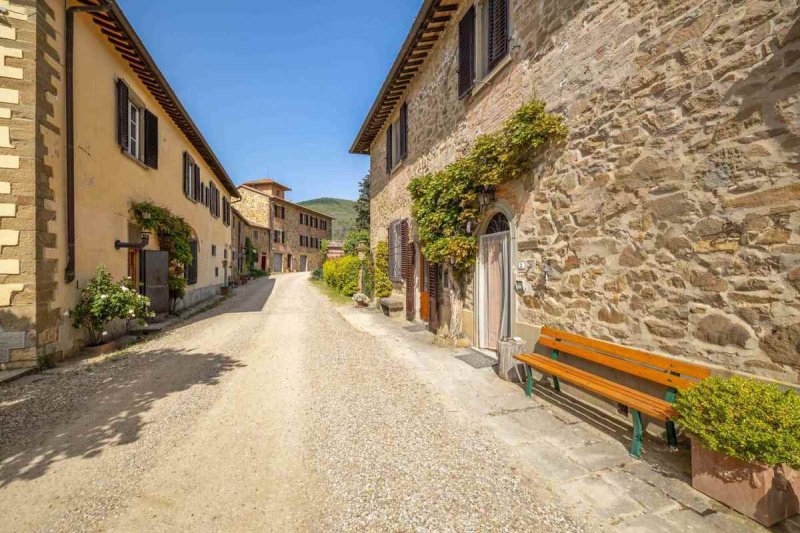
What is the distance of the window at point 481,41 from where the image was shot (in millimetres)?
6156

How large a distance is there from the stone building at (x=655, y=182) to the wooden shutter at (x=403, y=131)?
4.29 meters

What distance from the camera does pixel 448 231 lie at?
6977 millimetres

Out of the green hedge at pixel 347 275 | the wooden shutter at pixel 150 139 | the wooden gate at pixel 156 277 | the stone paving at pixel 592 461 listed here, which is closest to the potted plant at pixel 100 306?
the wooden gate at pixel 156 277

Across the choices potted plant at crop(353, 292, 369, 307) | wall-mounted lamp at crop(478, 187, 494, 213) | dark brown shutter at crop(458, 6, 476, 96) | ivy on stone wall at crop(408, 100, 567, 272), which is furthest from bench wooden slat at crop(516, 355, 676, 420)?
potted plant at crop(353, 292, 369, 307)

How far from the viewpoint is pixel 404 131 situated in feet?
35.8

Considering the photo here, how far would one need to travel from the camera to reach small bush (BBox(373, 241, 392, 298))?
12.4 m

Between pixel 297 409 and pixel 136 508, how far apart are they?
1793mm

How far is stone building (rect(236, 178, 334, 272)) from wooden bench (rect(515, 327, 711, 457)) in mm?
32511

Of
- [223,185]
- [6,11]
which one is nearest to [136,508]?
[6,11]

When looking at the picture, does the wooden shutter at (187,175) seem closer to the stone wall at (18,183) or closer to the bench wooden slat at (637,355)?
the stone wall at (18,183)

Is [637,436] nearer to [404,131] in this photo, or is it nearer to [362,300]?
[404,131]

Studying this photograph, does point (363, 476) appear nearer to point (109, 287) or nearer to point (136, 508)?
point (136, 508)

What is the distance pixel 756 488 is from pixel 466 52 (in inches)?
302

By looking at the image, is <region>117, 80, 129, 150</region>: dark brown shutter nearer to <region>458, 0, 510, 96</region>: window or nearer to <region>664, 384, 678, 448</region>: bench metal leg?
<region>458, 0, 510, 96</region>: window
